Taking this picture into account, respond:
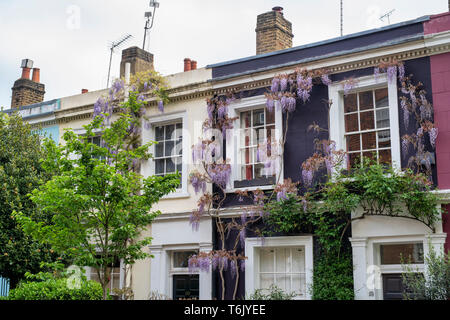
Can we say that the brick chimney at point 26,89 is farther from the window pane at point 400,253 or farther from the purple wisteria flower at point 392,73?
the window pane at point 400,253

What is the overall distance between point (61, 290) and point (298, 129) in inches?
278

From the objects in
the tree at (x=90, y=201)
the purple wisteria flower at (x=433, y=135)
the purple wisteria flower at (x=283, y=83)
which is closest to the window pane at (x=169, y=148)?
Result: the tree at (x=90, y=201)

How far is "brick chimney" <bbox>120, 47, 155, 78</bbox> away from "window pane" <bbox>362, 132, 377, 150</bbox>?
8.50 meters

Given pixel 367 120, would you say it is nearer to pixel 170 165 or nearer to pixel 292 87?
pixel 292 87

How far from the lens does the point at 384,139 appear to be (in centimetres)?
1409

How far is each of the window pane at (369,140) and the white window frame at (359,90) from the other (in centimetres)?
48

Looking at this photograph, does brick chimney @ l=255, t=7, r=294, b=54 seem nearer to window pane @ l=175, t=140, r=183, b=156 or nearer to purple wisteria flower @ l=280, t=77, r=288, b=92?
purple wisteria flower @ l=280, t=77, r=288, b=92

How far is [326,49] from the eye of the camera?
1521 cm

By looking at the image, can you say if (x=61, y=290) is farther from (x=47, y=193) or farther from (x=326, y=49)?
(x=326, y=49)

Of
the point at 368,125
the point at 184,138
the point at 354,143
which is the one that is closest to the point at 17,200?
the point at 184,138

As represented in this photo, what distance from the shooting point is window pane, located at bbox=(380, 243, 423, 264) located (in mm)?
13297

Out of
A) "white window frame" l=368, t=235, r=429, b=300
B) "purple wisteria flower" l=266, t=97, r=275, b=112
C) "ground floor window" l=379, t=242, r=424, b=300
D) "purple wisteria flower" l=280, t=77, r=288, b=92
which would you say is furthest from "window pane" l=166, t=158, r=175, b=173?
"ground floor window" l=379, t=242, r=424, b=300

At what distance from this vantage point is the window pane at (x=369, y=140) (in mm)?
14211
